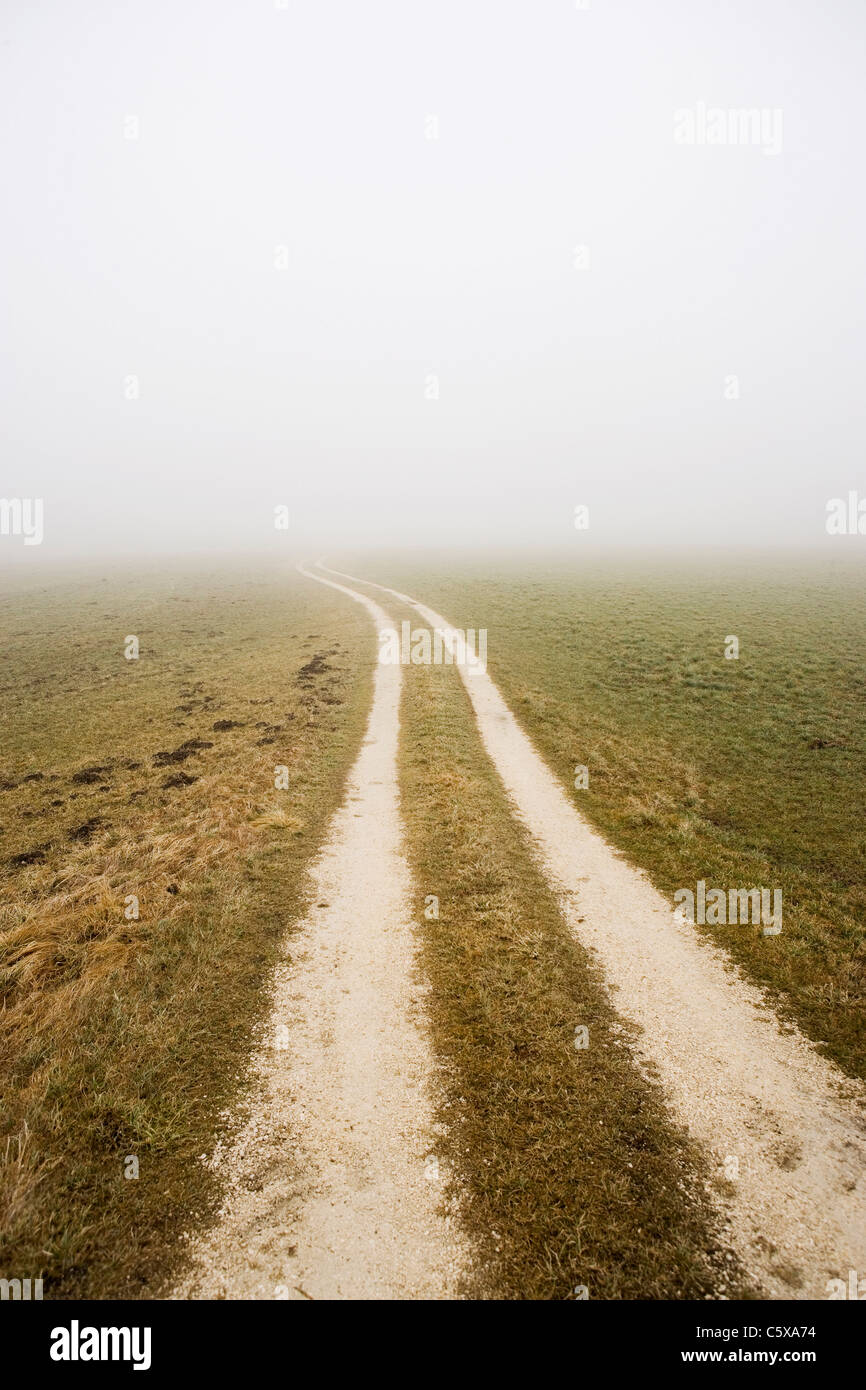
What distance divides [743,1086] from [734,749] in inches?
557

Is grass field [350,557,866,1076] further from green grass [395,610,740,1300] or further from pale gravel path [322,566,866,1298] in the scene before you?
green grass [395,610,740,1300]

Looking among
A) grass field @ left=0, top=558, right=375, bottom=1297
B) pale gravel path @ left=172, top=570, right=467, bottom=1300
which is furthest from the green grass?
grass field @ left=0, top=558, right=375, bottom=1297

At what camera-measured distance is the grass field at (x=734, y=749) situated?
1022cm

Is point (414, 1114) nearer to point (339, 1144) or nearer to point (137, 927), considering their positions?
point (339, 1144)

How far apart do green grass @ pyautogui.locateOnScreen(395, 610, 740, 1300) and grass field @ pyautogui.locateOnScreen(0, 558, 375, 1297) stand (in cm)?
296

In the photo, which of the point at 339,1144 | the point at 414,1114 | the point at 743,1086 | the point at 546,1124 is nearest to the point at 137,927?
the point at 339,1144

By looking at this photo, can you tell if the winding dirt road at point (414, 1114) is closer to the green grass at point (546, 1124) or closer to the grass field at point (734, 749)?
the green grass at point (546, 1124)

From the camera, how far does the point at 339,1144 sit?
655cm

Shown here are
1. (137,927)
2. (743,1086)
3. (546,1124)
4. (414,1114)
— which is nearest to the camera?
(546,1124)

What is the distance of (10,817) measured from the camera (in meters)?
16.0

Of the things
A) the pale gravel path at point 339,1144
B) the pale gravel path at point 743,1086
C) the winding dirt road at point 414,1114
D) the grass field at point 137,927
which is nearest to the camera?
the pale gravel path at point 339,1144

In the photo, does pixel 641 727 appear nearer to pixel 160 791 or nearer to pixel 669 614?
pixel 160 791

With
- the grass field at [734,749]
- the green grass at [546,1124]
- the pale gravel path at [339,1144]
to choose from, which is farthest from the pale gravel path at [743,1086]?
the pale gravel path at [339,1144]

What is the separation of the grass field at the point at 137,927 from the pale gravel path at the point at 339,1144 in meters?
0.45
